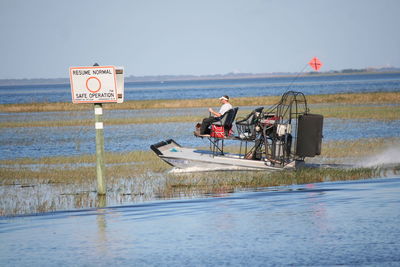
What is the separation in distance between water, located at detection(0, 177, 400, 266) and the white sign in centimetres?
288

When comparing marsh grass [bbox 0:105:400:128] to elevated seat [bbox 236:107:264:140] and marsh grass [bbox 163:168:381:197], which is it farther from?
marsh grass [bbox 163:168:381:197]

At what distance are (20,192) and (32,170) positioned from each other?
15.1 feet

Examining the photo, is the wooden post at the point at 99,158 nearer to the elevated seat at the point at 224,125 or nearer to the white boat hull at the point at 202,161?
the white boat hull at the point at 202,161

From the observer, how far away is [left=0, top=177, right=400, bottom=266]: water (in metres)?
10.2

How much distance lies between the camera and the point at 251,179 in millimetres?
17594

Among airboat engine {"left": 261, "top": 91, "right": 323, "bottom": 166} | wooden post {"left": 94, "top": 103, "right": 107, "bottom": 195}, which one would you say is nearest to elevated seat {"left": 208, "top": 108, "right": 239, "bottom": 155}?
airboat engine {"left": 261, "top": 91, "right": 323, "bottom": 166}

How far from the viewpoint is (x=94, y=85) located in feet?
54.2

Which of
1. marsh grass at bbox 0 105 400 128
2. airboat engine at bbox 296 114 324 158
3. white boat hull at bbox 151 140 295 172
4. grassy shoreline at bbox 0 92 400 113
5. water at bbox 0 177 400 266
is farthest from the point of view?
grassy shoreline at bbox 0 92 400 113

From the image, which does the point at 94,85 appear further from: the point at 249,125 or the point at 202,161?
the point at 249,125

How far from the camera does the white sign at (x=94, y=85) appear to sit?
A: 1647cm

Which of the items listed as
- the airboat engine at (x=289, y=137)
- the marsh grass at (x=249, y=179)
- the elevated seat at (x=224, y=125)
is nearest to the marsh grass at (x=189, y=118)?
the elevated seat at (x=224, y=125)

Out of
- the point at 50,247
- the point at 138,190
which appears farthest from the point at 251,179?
the point at 50,247

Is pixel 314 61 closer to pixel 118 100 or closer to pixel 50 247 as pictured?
pixel 118 100

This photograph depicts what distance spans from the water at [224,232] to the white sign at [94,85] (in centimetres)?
288
